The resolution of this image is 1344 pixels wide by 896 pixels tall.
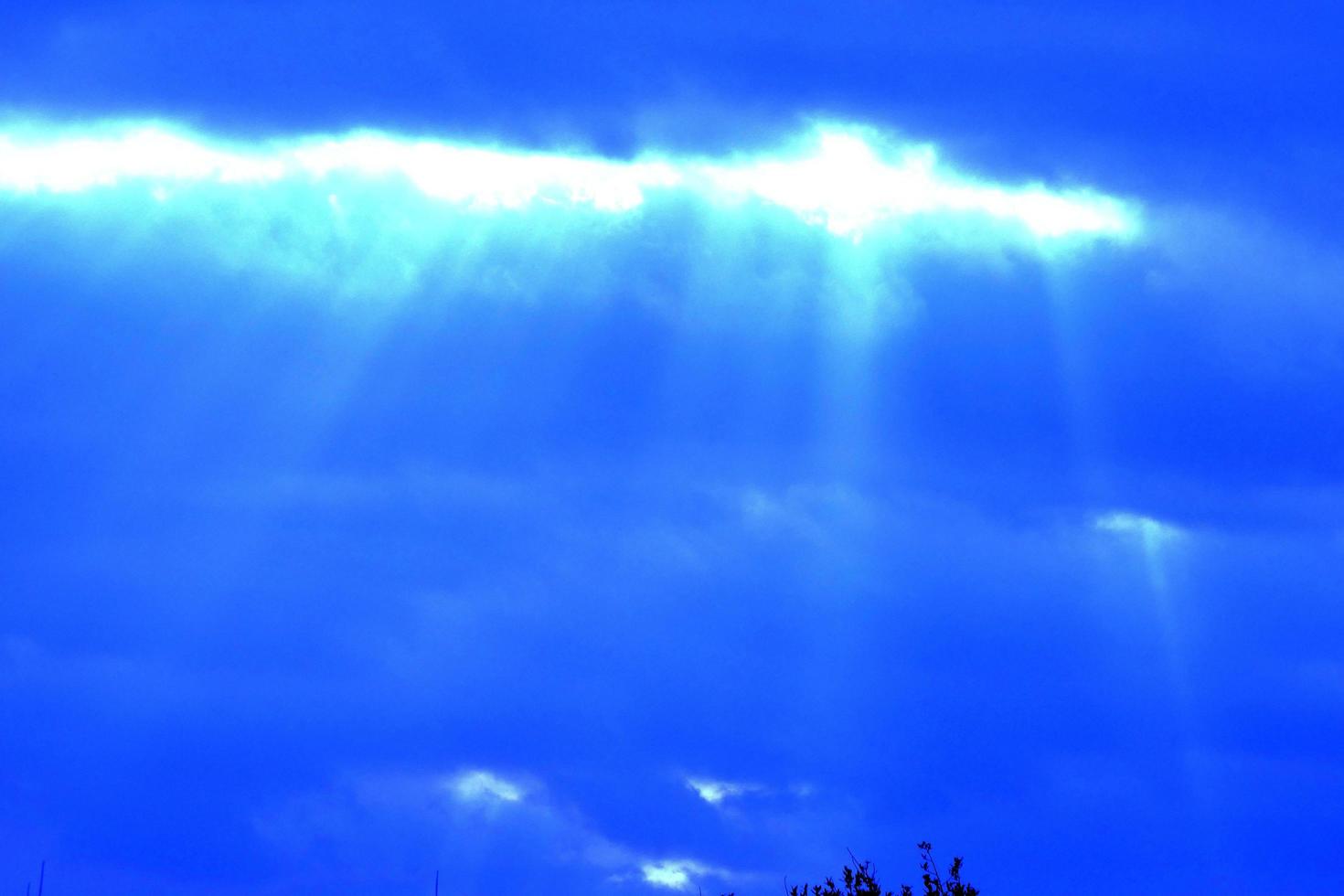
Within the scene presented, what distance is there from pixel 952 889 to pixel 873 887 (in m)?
2.11

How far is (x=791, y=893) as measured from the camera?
53.6 metres

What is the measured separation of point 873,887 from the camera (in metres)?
54.1

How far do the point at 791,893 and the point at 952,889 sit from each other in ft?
13.2

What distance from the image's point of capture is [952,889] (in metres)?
53.2

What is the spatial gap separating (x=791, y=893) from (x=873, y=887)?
215cm
